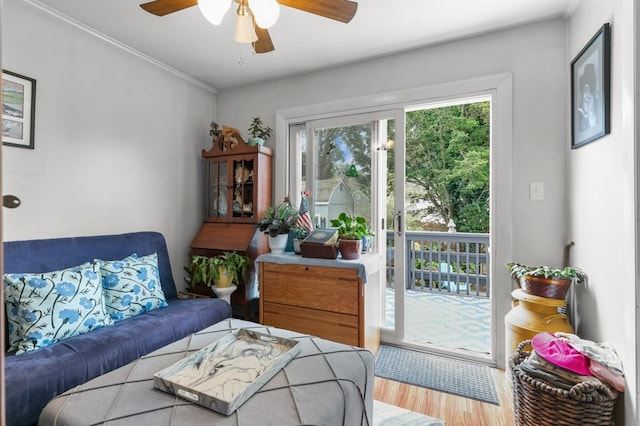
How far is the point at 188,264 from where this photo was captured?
3225 millimetres

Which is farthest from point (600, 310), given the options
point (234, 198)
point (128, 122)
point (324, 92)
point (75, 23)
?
point (75, 23)

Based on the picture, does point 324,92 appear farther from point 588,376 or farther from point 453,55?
point 588,376

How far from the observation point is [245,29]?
1.54 metres

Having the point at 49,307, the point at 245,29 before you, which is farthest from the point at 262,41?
the point at 49,307

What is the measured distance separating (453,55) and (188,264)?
117 inches

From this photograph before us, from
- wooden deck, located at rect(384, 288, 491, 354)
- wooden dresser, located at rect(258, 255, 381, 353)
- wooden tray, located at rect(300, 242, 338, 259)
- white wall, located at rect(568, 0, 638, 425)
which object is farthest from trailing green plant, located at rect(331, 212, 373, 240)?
white wall, located at rect(568, 0, 638, 425)

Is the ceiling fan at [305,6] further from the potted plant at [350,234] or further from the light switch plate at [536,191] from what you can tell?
the light switch plate at [536,191]

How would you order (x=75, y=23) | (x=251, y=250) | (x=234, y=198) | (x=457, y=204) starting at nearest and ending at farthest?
(x=75, y=23) < (x=251, y=250) < (x=234, y=198) < (x=457, y=204)

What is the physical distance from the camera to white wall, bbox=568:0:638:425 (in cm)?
131

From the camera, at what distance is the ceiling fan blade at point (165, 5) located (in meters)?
1.51

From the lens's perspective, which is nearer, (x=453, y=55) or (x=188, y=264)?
(x=453, y=55)

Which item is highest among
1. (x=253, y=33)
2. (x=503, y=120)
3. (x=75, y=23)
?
(x=75, y=23)

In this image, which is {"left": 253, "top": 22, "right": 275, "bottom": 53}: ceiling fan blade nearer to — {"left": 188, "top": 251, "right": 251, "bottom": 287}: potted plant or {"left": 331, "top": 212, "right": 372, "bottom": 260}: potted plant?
{"left": 331, "top": 212, "right": 372, "bottom": 260}: potted plant

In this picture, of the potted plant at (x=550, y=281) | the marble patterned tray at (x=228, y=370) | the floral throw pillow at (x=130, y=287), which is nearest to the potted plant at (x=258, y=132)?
the floral throw pillow at (x=130, y=287)
